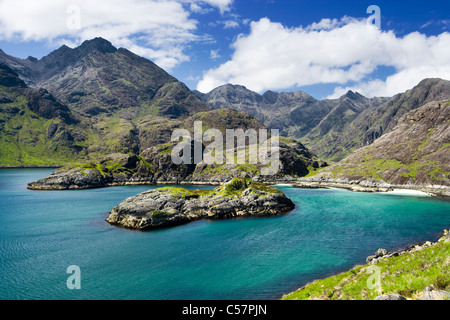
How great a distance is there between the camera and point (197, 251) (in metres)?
64.9

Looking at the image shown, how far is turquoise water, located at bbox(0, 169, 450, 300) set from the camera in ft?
151

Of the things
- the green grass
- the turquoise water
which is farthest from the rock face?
the green grass

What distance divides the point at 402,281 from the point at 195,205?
80734 millimetres

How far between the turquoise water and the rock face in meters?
5.92

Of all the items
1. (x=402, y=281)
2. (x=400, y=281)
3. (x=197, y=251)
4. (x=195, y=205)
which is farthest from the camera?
(x=195, y=205)

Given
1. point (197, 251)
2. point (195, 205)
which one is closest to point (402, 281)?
point (197, 251)

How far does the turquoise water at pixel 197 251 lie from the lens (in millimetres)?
45875

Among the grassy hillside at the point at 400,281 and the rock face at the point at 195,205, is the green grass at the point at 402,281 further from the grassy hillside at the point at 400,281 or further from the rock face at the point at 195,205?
the rock face at the point at 195,205

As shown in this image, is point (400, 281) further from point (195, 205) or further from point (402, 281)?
point (195, 205)

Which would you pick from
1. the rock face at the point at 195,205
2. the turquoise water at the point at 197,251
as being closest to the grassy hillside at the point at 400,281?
the turquoise water at the point at 197,251

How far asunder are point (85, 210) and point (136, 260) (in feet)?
238

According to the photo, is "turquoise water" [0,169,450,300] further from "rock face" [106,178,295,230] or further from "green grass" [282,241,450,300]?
"green grass" [282,241,450,300]

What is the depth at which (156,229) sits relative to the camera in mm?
86125

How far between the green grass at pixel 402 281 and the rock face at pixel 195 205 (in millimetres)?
64812
